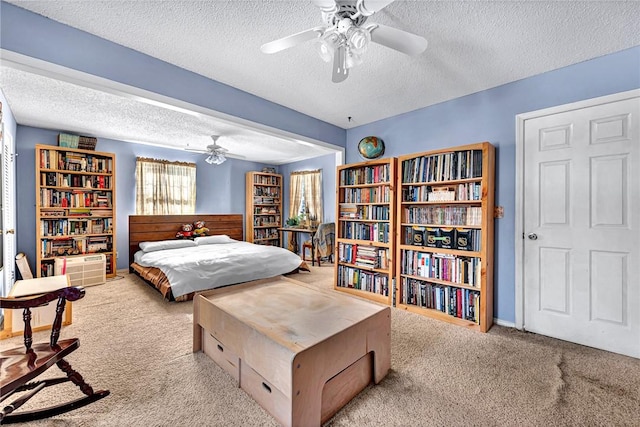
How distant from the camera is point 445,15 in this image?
1780 mm

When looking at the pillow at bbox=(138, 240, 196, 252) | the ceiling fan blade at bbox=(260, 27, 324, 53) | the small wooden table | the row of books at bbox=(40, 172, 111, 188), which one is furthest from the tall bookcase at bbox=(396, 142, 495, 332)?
the row of books at bbox=(40, 172, 111, 188)

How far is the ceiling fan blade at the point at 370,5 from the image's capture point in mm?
1329

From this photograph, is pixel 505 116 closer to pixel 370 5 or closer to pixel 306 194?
pixel 370 5

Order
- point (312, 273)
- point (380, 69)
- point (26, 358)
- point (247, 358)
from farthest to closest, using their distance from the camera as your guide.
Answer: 1. point (312, 273)
2. point (380, 69)
3. point (247, 358)
4. point (26, 358)

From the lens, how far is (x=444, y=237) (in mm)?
2898

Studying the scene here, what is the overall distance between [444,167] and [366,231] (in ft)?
4.03

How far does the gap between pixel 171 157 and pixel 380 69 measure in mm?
4503

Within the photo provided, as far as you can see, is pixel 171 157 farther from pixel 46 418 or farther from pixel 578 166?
pixel 578 166

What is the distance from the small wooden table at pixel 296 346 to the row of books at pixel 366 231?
57.2 inches

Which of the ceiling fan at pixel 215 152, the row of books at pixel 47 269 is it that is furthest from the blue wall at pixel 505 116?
the row of books at pixel 47 269

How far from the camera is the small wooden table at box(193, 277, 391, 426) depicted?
1.36m

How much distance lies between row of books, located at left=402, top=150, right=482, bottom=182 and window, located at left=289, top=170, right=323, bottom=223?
301cm

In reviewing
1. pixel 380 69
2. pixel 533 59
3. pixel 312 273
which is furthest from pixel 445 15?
pixel 312 273

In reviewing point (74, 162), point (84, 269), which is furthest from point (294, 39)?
point (74, 162)
